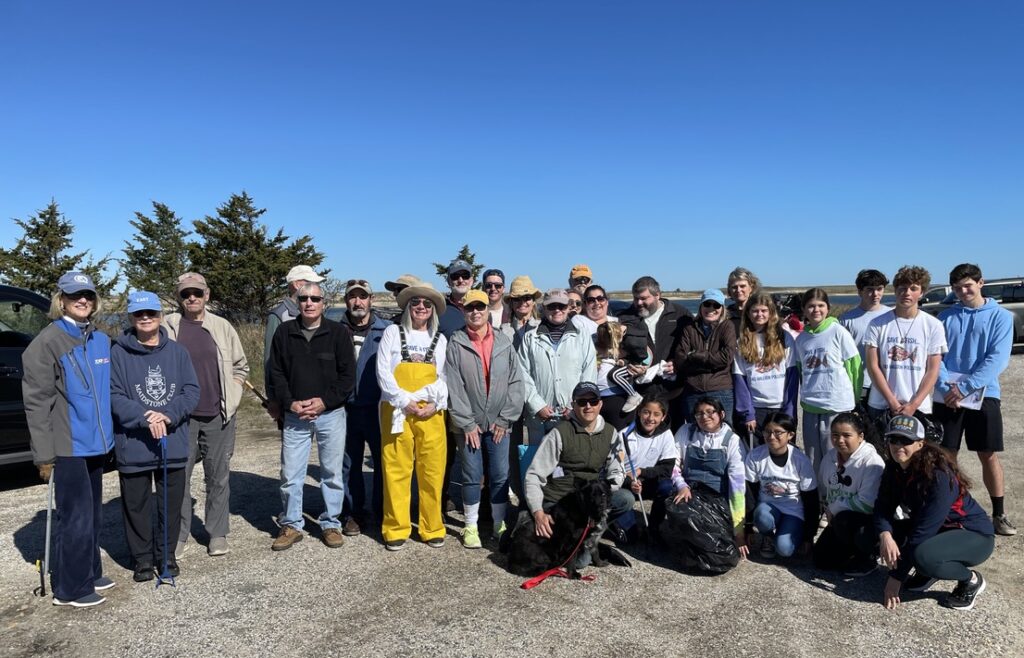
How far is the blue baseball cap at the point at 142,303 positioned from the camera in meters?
3.86

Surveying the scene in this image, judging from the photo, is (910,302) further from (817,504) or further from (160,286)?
(160,286)

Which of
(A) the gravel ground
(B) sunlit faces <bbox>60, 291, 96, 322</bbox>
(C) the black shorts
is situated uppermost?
(B) sunlit faces <bbox>60, 291, 96, 322</bbox>

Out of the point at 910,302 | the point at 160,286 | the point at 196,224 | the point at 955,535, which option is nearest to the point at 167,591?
the point at 955,535

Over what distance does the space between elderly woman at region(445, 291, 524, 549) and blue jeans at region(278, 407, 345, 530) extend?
34.5 inches

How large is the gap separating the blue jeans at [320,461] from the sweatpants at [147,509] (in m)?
0.69

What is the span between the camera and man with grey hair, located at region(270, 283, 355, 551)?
448 cm

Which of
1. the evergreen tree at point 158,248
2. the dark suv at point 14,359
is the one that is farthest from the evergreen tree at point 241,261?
the dark suv at point 14,359

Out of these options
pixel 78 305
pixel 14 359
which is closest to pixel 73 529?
pixel 78 305

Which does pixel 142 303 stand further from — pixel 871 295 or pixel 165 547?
pixel 871 295

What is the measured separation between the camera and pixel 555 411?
4746 millimetres

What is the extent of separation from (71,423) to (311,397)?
1.39 metres

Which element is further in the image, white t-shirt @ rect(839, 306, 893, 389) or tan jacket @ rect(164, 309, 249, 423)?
white t-shirt @ rect(839, 306, 893, 389)

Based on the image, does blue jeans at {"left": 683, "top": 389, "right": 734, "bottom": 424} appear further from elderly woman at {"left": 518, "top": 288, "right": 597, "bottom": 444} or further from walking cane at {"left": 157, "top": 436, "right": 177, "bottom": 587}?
walking cane at {"left": 157, "top": 436, "right": 177, "bottom": 587}

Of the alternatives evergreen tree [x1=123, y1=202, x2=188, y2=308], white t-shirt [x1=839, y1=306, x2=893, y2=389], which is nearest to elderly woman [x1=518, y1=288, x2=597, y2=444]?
white t-shirt [x1=839, y1=306, x2=893, y2=389]
